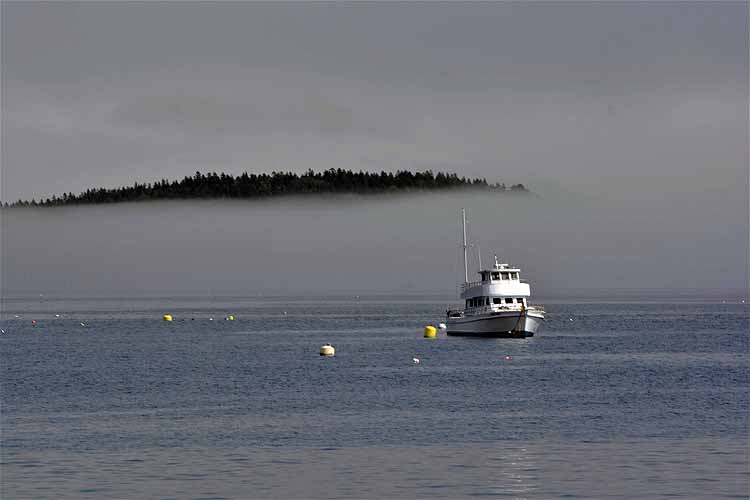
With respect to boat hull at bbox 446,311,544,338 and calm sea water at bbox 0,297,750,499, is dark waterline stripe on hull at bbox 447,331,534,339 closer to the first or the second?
boat hull at bbox 446,311,544,338

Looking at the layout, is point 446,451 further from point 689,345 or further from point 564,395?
point 689,345

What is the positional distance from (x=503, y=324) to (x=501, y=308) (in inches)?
79.4

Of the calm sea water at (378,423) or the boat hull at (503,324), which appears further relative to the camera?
the boat hull at (503,324)

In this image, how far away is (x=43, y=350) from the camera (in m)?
134

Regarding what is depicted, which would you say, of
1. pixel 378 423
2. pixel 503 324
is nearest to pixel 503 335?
pixel 503 324

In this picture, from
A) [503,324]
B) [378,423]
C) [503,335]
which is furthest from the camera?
[503,335]

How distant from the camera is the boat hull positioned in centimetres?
13212

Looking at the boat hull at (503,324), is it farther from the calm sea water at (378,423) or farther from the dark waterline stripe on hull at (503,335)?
the calm sea water at (378,423)

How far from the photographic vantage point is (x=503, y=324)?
436 ft

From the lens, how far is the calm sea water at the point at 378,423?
45.1m

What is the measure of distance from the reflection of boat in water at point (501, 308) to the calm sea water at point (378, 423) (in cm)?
445

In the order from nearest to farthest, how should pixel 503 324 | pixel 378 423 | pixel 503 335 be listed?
pixel 378 423
pixel 503 324
pixel 503 335

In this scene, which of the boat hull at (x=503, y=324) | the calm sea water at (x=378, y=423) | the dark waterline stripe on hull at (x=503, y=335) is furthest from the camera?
the dark waterline stripe on hull at (x=503, y=335)

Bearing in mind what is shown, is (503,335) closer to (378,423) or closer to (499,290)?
(499,290)
